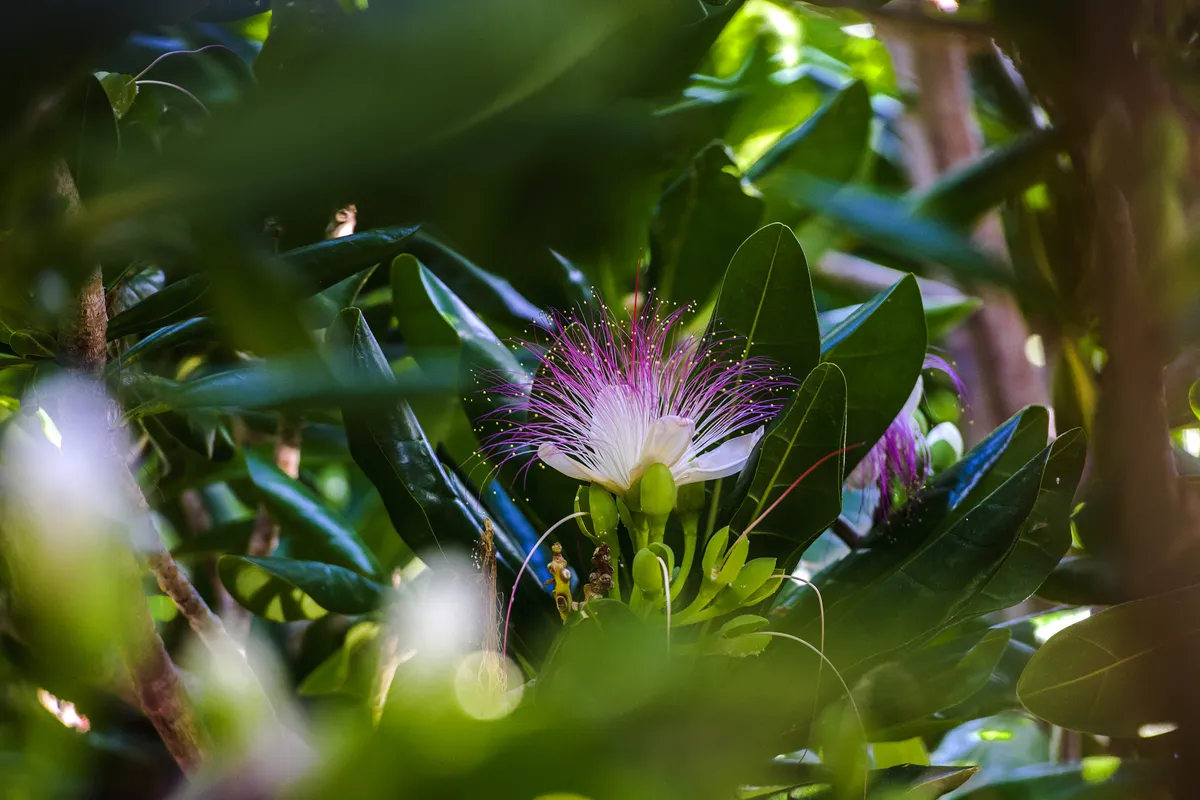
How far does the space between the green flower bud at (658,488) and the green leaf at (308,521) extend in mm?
288

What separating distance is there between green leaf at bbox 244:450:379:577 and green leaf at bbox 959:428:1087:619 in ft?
1.41

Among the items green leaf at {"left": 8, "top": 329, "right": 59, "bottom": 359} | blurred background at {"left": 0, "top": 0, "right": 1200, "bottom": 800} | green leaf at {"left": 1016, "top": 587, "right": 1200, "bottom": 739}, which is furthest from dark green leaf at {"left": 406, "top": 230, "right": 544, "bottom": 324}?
green leaf at {"left": 1016, "top": 587, "right": 1200, "bottom": 739}

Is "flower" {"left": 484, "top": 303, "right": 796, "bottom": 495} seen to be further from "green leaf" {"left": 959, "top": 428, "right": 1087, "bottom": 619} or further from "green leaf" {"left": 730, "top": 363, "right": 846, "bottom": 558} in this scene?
"green leaf" {"left": 959, "top": 428, "right": 1087, "bottom": 619}

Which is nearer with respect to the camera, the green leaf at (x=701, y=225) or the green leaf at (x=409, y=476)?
the green leaf at (x=409, y=476)

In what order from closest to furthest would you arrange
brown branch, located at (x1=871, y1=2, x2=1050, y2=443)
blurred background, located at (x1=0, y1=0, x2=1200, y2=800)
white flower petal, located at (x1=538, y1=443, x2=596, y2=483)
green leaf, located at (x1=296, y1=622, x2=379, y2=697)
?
blurred background, located at (x1=0, y1=0, x2=1200, y2=800), white flower petal, located at (x1=538, y1=443, x2=596, y2=483), green leaf, located at (x1=296, y1=622, x2=379, y2=697), brown branch, located at (x1=871, y1=2, x2=1050, y2=443)

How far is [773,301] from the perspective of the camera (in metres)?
0.52

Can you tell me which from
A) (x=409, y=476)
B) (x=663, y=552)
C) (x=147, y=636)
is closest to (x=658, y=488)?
(x=663, y=552)

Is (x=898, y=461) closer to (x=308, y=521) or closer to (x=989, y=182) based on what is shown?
(x=989, y=182)

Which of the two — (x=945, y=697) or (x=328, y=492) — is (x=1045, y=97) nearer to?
(x=945, y=697)

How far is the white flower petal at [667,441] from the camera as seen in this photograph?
1.64ft

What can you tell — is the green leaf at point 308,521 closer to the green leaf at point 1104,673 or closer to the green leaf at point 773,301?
the green leaf at point 773,301

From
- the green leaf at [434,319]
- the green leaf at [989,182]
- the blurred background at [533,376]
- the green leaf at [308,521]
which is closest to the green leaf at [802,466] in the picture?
the blurred background at [533,376]

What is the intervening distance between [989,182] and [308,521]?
51cm

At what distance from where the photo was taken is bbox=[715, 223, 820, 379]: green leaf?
51 centimetres
